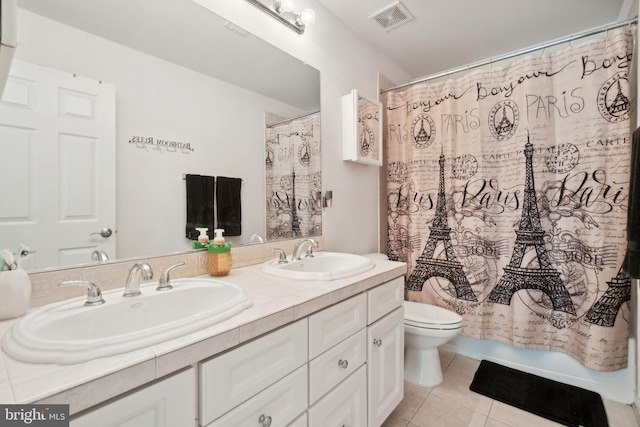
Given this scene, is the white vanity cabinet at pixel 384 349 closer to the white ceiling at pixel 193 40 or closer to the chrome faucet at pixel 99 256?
the chrome faucet at pixel 99 256

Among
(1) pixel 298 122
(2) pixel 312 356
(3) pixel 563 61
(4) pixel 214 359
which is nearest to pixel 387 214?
(1) pixel 298 122

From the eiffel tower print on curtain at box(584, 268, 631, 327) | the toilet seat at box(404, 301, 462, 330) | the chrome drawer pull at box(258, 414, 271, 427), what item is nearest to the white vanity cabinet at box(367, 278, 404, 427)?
the toilet seat at box(404, 301, 462, 330)

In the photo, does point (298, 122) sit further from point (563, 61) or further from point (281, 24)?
point (563, 61)

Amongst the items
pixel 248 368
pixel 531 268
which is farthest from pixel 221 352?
pixel 531 268

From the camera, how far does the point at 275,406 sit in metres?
0.80

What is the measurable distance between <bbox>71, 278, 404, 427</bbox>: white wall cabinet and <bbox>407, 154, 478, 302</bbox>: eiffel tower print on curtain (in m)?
0.80

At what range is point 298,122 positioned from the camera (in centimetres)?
165

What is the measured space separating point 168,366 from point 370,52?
2361 mm

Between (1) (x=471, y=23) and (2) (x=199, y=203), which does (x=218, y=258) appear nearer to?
(2) (x=199, y=203)

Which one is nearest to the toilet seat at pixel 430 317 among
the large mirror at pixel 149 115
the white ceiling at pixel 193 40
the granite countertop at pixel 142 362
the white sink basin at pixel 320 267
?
the white sink basin at pixel 320 267

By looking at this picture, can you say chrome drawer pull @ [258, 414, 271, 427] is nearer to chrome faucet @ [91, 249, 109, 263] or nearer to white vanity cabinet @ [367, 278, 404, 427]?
white vanity cabinet @ [367, 278, 404, 427]

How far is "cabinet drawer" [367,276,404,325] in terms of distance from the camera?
1.21 metres

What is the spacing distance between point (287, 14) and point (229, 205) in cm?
108

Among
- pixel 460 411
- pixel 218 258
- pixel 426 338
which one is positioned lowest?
pixel 460 411
